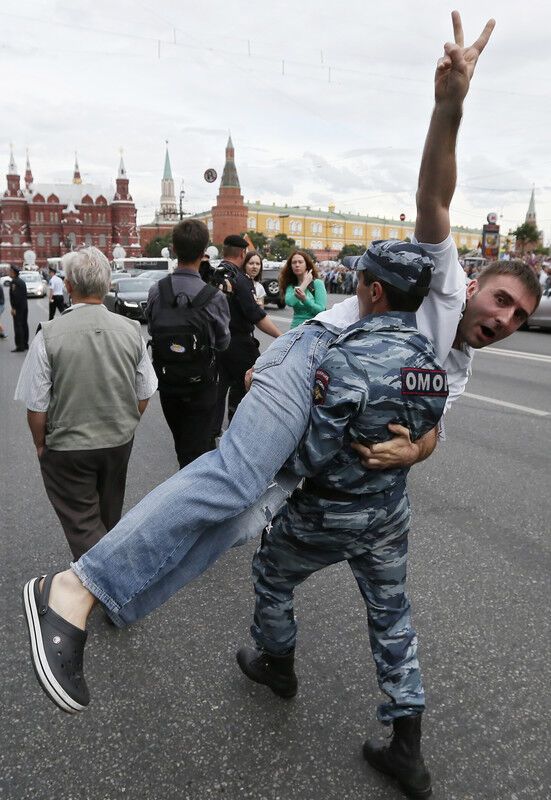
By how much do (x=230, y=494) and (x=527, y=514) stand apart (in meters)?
3.37

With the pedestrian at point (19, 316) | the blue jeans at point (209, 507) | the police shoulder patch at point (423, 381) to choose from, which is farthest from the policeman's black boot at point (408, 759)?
the pedestrian at point (19, 316)

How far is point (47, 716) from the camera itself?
2350mm

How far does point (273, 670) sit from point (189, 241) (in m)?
2.41

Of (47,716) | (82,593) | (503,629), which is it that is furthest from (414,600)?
(82,593)

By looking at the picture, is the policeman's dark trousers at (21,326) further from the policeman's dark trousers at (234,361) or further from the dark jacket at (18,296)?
the policeman's dark trousers at (234,361)

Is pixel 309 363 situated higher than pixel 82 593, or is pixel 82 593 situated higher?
pixel 309 363

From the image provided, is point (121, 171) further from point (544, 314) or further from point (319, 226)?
point (544, 314)

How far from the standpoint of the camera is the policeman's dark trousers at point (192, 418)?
3.84m

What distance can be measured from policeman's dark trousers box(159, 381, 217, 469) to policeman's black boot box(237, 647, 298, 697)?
1.67m

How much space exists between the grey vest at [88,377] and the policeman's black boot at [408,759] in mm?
1729

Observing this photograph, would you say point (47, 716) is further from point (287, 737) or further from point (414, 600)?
point (414, 600)

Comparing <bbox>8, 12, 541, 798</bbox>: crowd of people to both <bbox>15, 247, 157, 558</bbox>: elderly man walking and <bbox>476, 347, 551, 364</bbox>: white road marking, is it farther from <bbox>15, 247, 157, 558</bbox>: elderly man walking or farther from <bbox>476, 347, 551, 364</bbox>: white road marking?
<bbox>476, 347, 551, 364</bbox>: white road marking

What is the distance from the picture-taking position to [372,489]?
1852 mm

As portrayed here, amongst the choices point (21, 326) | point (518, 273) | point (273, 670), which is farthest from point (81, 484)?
point (21, 326)
